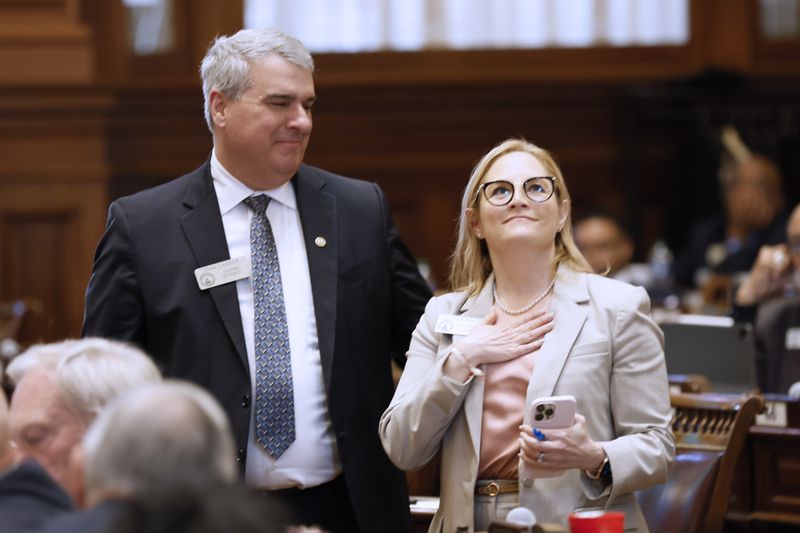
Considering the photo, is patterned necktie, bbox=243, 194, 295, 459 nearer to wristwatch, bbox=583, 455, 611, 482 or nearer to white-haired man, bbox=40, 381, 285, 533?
wristwatch, bbox=583, 455, 611, 482

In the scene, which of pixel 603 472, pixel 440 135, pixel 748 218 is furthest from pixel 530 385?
pixel 440 135

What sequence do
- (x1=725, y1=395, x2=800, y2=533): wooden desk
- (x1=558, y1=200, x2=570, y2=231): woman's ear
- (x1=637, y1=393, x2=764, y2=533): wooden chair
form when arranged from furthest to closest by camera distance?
(x1=725, y1=395, x2=800, y2=533): wooden desk
(x1=637, y1=393, x2=764, y2=533): wooden chair
(x1=558, y1=200, x2=570, y2=231): woman's ear

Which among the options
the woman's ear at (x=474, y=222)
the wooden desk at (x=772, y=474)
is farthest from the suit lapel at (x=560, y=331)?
the wooden desk at (x=772, y=474)

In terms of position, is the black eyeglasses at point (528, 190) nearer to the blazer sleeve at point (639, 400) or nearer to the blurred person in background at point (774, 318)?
the blazer sleeve at point (639, 400)

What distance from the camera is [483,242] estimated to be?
3.37 meters

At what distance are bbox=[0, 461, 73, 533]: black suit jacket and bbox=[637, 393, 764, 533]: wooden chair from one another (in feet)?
5.84

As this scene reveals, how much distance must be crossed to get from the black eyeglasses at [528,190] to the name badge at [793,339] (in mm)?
2553

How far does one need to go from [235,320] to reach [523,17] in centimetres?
683

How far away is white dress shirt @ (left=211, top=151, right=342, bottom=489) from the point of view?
10.9ft

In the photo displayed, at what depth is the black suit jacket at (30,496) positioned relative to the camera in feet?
7.44

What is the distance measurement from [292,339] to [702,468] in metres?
1.15

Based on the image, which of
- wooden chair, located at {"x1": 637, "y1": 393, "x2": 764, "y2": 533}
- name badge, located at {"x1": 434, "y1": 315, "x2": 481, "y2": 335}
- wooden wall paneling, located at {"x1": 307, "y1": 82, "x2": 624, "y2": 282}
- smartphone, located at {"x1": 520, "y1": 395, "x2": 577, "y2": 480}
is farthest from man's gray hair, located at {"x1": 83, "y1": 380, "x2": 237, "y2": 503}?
wooden wall paneling, located at {"x1": 307, "y1": 82, "x2": 624, "y2": 282}

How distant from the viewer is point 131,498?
2.00 m

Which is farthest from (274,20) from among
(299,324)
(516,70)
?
(299,324)
